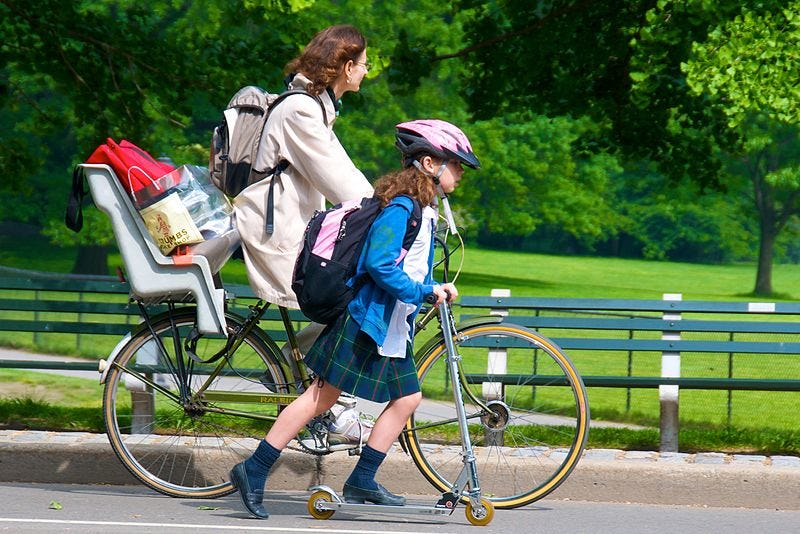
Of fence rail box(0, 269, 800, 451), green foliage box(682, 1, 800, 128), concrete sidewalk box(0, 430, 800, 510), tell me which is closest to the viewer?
concrete sidewalk box(0, 430, 800, 510)

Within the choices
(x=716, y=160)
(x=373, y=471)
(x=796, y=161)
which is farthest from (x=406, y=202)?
(x=796, y=161)

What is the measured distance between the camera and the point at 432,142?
4953 mm

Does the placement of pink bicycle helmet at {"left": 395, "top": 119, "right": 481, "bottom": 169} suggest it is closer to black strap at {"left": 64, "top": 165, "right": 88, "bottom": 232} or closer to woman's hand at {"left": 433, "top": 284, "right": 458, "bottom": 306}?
woman's hand at {"left": 433, "top": 284, "right": 458, "bottom": 306}

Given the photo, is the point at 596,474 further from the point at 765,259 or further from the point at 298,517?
the point at 765,259

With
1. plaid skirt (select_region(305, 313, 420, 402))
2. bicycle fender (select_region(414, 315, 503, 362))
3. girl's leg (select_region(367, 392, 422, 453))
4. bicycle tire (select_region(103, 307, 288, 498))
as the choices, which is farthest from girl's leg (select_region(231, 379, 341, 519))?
bicycle fender (select_region(414, 315, 503, 362))

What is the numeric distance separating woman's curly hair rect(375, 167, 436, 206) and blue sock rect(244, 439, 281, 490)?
1119 millimetres

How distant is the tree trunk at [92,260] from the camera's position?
3812 cm

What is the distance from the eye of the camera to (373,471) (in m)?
5.16

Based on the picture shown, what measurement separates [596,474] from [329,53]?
229 centimetres

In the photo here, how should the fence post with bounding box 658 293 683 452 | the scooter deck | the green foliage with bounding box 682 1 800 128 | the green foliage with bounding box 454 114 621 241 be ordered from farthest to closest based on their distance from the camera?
the green foliage with bounding box 454 114 621 241
the green foliage with bounding box 682 1 800 128
the fence post with bounding box 658 293 683 452
the scooter deck

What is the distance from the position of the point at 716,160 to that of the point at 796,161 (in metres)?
36.7

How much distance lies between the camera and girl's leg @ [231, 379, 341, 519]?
5184mm

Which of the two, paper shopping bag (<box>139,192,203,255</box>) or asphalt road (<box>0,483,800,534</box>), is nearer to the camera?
asphalt road (<box>0,483,800,534</box>)

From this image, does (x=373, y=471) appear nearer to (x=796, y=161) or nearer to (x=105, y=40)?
(x=105, y=40)
